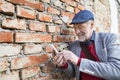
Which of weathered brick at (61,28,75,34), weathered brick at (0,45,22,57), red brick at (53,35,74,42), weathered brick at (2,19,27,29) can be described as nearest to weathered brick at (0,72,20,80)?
weathered brick at (0,45,22,57)

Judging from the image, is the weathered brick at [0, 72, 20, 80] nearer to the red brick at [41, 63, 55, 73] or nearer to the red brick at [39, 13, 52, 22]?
the red brick at [41, 63, 55, 73]

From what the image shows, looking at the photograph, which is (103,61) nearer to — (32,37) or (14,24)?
(32,37)

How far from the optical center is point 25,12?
1.49 meters

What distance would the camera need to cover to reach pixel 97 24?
3.03 metres

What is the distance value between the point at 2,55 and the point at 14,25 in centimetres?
23

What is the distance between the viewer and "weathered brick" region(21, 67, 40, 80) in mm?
1476

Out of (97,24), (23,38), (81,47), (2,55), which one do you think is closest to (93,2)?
(97,24)

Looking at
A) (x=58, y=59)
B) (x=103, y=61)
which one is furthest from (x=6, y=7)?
(x=103, y=61)

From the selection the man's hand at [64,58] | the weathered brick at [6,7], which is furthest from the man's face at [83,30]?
the weathered brick at [6,7]

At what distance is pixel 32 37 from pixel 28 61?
7.4 inches

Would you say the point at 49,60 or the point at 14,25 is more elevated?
the point at 14,25

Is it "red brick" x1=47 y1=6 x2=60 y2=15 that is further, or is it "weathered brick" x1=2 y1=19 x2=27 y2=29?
"red brick" x1=47 y1=6 x2=60 y2=15

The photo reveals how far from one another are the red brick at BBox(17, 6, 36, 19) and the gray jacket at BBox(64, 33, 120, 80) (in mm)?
585

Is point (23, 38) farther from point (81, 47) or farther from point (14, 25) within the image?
point (81, 47)
